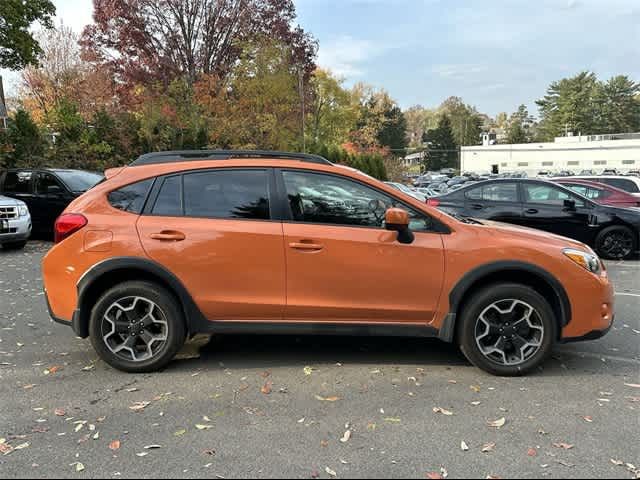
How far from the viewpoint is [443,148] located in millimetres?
97188

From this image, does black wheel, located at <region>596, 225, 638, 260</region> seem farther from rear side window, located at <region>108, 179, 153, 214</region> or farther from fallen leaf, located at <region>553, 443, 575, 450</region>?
rear side window, located at <region>108, 179, 153, 214</region>

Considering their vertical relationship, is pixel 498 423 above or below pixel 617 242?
below

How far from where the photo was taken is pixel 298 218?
4035mm

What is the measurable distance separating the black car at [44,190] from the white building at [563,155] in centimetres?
6188

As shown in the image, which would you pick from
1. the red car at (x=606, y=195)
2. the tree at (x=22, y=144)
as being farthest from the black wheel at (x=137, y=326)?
the tree at (x=22, y=144)

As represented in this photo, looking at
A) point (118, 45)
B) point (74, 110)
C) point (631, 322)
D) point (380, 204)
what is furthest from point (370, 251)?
point (118, 45)

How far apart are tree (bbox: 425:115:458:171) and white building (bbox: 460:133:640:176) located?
44.1ft

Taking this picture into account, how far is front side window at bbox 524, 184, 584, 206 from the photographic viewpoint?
31.7 feet

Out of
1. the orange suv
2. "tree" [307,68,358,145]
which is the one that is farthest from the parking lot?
"tree" [307,68,358,145]

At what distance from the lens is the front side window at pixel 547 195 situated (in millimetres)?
9672

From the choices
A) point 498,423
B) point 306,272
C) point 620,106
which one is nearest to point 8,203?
point 306,272

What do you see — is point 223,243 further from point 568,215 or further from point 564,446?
point 568,215

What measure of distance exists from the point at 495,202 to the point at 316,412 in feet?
25.0

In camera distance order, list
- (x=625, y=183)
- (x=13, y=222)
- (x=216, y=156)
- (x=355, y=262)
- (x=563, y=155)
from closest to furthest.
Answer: (x=355, y=262)
(x=216, y=156)
(x=13, y=222)
(x=625, y=183)
(x=563, y=155)
